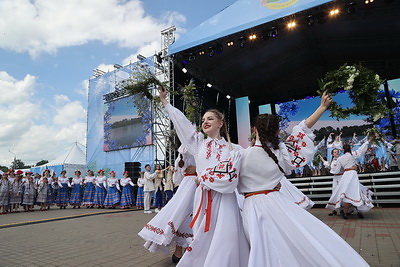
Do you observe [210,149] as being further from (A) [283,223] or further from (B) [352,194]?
(B) [352,194]

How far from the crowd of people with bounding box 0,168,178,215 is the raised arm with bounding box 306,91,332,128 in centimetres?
877

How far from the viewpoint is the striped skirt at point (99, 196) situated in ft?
45.7

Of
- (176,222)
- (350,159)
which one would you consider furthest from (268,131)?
(350,159)

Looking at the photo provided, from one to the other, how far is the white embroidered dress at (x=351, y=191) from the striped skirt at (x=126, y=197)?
943 cm

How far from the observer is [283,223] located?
6.50ft

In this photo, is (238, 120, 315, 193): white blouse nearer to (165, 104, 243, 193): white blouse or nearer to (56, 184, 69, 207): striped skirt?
(165, 104, 243, 193): white blouse

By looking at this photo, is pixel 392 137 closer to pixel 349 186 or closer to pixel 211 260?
pixel 349 186

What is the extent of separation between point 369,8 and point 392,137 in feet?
23.5

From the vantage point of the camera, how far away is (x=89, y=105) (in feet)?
76.1

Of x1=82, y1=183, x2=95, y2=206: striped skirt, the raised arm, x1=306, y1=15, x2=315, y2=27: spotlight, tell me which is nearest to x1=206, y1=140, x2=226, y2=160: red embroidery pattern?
the raised arm

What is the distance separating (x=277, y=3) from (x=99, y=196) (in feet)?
40.9

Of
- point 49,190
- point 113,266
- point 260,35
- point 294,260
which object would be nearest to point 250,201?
point 294,260

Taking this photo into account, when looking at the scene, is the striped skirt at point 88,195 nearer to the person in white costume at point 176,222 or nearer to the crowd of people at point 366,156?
the crowd of people at point 366,156

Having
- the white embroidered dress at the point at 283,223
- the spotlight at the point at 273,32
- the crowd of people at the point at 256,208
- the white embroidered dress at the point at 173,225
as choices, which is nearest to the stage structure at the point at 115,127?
the spotlight at the point at 273,32
